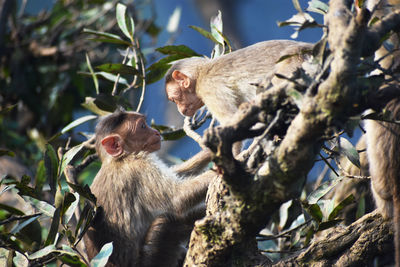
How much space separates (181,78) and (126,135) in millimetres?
859

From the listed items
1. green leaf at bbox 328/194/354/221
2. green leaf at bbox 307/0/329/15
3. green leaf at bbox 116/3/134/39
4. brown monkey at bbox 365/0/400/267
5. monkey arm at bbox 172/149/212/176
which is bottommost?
monkey arm at bbox 172/149/212/176

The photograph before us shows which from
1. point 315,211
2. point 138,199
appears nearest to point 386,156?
point 315,211

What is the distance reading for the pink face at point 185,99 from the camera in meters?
4.99

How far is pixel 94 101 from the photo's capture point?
4.50m

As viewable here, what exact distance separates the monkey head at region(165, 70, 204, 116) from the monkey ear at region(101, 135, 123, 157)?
2.59 ft

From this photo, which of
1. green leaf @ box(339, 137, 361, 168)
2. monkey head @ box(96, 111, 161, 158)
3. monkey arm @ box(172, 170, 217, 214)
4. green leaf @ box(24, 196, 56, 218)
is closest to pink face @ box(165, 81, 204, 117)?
monkey head @ box(96, 111, 161, 158)

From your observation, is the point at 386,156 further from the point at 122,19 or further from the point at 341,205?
the point at 122,19

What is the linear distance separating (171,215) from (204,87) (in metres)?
1.27

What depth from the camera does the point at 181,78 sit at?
4.97 m

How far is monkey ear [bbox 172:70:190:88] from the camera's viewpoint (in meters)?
4.93

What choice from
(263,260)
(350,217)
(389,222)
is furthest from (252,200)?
(350,217)

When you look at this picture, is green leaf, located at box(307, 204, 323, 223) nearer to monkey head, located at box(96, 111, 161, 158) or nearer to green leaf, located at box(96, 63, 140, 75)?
monkey head, located at box(96, 111, 161, 158)

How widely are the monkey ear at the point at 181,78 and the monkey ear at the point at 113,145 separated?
0.90 meters

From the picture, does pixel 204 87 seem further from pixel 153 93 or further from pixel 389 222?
pixel 153 93
